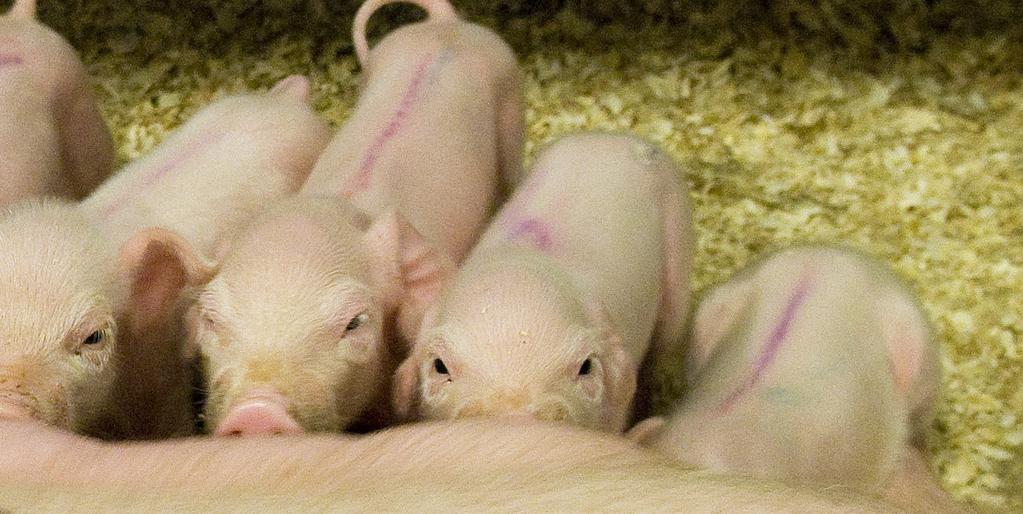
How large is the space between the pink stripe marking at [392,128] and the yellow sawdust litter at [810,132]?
728mm

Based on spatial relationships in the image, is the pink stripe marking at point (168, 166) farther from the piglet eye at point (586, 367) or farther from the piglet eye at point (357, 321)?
the piglet eye at point (586, 367)

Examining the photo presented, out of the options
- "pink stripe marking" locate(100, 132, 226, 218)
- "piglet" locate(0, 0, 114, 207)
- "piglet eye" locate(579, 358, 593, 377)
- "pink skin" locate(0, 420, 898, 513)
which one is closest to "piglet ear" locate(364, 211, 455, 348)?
"piglet eye" locate(579, 358, 593, 377)

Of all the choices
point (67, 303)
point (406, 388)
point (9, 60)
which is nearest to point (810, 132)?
point (406, 388)

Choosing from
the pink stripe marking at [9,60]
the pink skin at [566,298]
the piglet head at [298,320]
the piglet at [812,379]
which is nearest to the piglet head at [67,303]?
the piglet head at [298,320]

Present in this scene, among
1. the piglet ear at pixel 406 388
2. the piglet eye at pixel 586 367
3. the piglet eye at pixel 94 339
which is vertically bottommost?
the piglet ear at pixel 406 388

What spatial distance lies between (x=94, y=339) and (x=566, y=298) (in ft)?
2.50

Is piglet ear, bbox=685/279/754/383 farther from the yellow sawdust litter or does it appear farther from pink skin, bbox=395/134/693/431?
the yellow sawdust litter

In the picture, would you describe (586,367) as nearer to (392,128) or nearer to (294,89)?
(392,128)

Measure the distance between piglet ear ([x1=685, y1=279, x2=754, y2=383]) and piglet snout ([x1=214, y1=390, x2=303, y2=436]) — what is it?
44.0 inches

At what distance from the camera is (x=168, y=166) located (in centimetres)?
245

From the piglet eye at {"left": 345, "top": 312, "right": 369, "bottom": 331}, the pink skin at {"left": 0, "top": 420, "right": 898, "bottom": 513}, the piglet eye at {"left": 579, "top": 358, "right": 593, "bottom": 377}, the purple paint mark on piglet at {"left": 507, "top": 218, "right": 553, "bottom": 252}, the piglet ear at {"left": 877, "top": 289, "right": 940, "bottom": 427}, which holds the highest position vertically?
the pink skin at {"left": 0, "top": 420, "right": 898, "bottom": 513}

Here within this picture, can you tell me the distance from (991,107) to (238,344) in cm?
250

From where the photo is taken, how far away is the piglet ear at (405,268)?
2.04m

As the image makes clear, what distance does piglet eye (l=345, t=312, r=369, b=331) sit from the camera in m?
1.90
